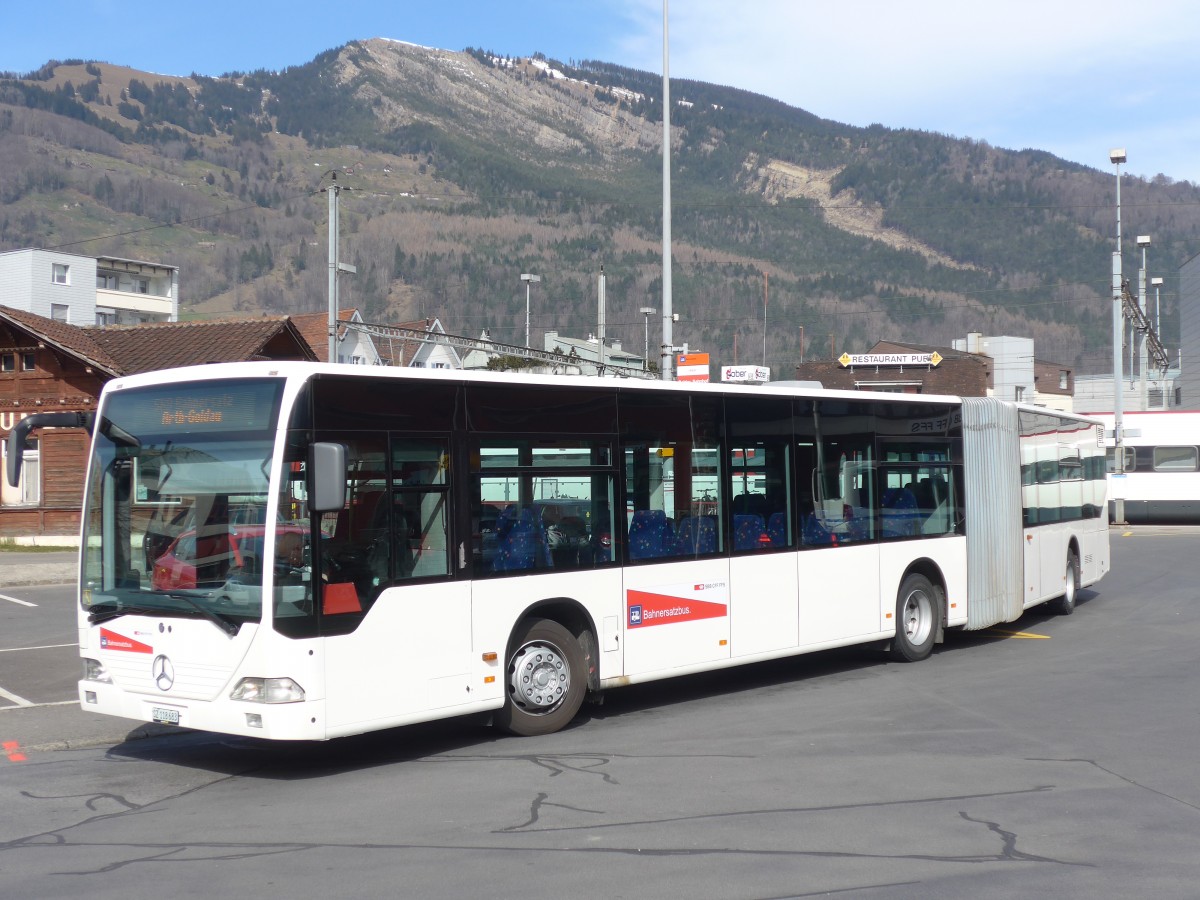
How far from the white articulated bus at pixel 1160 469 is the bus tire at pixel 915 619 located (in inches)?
1168

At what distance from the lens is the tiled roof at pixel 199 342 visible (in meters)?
37.0

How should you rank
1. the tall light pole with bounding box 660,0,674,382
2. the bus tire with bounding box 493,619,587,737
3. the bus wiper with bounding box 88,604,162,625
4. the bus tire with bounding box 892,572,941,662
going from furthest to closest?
the tall light pole with bounding box 660,0,674,382, the bus tire with bounding box 892,572,941,662, the bus tire with bounding box 493,619,587,737, the bus wiper with bounding box 88,604,162,625

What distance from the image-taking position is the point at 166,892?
5.98 m

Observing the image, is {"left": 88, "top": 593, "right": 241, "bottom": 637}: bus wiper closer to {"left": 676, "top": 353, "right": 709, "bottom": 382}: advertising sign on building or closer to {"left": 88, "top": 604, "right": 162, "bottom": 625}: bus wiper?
{"left": 88, "top": 604, "right": 162, "bottom": 625}: bus wiper

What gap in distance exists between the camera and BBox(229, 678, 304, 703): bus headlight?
8203 mm

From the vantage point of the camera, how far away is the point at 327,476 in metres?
8.12

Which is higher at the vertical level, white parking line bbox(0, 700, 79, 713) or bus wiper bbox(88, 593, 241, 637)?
bus wiper bbox(88, 593, 241, 637)

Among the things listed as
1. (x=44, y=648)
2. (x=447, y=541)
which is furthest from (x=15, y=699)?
(x=447, y=541)

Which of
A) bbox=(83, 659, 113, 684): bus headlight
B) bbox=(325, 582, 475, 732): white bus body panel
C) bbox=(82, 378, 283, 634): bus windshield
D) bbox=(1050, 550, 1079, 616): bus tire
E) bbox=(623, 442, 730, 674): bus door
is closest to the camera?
bbox=(82, 378, 283, 634): bus windshield

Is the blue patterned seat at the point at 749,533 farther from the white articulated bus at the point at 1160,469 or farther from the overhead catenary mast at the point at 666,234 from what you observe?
the white articulated bus at the point at 1160,469

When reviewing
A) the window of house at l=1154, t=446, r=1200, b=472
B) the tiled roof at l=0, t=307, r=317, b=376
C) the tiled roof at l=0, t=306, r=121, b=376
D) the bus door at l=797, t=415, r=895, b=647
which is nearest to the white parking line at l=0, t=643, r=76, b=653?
the bus door at l=797, t=415, r=895, b=647

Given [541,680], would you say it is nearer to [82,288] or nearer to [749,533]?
[749,533]

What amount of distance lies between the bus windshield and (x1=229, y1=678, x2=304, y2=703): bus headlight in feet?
1.27

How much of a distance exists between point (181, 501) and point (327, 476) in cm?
130
